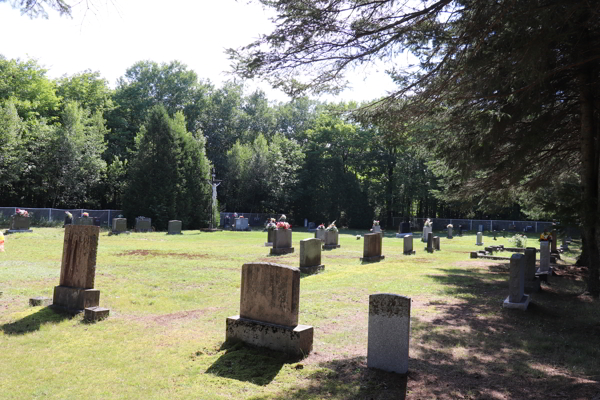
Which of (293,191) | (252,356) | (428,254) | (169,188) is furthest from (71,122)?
(252,356)

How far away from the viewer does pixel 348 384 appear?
15.3ft

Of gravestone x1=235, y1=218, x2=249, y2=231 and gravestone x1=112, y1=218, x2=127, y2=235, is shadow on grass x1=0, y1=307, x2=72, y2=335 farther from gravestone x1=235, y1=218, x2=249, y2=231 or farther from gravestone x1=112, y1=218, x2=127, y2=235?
gravestone x1=235, y1=218, x2=249, y2=231

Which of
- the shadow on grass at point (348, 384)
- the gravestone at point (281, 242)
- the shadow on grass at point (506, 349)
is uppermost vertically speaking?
the gravestone at point (281, 242)

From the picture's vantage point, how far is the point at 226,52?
6.96 metres

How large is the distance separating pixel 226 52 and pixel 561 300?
8652 millimetres

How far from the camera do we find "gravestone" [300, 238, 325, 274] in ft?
42.3

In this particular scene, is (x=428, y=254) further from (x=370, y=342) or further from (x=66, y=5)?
(x=66, y=5)

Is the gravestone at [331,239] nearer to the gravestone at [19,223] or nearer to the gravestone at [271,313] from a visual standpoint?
the gravestone at [271,313]

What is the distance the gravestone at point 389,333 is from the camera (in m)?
4.97

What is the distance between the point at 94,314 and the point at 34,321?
2.96 ft

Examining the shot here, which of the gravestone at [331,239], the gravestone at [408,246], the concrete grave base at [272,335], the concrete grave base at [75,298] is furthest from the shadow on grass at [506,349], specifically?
the gravestone at [331,239]

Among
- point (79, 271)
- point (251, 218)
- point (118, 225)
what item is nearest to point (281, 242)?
point (79, 271)

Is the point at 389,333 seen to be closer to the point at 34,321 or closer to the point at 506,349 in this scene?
the point at 506,349

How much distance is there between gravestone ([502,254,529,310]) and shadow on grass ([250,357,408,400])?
176 inches
